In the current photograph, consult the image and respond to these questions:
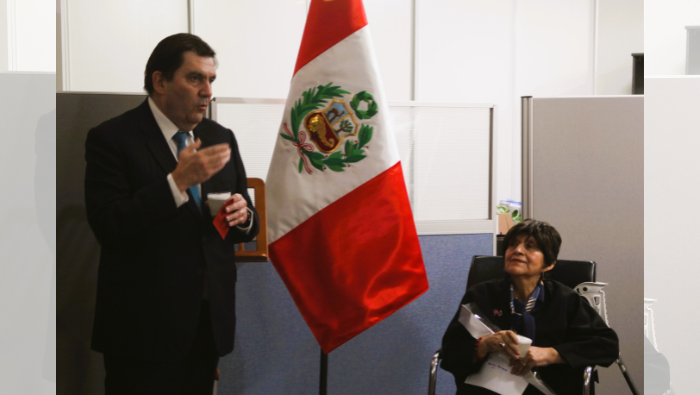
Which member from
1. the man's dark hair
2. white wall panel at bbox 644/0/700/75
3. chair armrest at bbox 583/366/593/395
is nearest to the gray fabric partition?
chair armrest at bbox 583/366/593/395

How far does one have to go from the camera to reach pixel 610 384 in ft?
5.28

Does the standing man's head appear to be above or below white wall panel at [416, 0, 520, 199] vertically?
below

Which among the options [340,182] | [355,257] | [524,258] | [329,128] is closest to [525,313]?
[524,258]

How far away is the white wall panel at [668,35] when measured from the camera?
1.48 metres

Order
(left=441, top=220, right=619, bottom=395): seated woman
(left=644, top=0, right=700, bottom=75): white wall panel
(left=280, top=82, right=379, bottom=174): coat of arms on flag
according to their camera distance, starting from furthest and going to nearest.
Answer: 1. (left=644, top=0, right=700, bottom=75): white wall panel
2. (left=280, top=82, right=379, bottom=174): coat of arms on flag
3. (left=441, top=220, right=619, bottom=395): seated woman

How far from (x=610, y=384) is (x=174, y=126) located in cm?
166

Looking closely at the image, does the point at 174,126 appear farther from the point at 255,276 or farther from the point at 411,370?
the point at 411,370

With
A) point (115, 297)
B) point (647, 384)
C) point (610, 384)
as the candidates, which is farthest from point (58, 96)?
point (647, 384)

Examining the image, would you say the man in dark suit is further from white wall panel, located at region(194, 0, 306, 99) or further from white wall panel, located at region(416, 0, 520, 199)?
white wall panel, located at region(416, 0, 520, 199)

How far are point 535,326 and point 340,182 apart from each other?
69cm

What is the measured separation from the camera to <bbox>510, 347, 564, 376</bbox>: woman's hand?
1.26 m

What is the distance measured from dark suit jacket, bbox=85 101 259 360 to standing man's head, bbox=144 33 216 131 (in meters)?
0.05

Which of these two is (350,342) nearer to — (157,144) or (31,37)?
(157,144)

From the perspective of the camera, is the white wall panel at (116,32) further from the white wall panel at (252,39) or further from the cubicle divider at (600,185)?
the cubicle divider at (600,185)
